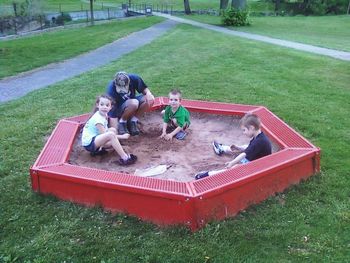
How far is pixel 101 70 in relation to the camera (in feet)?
40.2

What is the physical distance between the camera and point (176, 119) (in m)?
6.25

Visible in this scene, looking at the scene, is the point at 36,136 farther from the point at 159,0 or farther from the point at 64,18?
the point at 159,0

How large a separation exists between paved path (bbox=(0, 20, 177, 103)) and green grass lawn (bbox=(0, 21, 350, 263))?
89 cm

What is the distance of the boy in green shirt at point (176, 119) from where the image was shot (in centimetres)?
609

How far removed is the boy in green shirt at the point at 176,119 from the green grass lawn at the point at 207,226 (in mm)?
1704

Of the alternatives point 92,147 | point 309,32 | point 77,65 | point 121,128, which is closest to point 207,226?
point 92,147

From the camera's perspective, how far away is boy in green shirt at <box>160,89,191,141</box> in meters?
6.09

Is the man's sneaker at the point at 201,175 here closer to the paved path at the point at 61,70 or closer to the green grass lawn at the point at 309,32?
the paved path at the point at 61,70

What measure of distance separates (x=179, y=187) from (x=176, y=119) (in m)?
2.26

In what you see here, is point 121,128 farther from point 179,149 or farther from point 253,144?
point 253,144

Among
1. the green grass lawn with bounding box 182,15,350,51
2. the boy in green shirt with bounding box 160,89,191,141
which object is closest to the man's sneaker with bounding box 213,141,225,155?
the boy in green shirt with bounding box 160,89,191,141

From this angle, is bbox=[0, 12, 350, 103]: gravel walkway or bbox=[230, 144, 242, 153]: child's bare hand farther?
bbox=[0, 12, 350, 103]: gravel walkway

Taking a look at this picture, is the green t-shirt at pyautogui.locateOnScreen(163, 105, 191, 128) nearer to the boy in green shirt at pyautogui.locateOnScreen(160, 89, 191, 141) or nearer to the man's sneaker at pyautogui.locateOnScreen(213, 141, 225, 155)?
the boy in green shirt at pyautogui.locateOnScreen(160, 89, 191, 141)

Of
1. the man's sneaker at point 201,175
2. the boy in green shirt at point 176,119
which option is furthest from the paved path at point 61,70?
the man's sneaker at point 201,175
